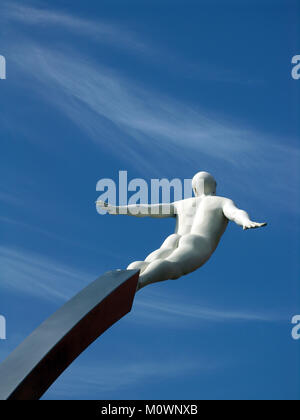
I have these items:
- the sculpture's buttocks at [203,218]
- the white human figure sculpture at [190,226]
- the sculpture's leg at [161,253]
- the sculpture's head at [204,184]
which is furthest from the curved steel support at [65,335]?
the sculpture's head at [204,184]

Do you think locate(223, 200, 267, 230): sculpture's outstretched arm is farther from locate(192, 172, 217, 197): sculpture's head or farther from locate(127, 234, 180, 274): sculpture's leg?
locate(127, 234, 180, 274): sculpture's leg

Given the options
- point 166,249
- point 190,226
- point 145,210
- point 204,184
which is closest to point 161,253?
point 166,249

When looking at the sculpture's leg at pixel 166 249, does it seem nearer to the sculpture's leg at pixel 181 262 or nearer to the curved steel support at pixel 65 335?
the sculpture's leg at pixel 181 262

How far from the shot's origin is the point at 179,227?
1226 centimetres

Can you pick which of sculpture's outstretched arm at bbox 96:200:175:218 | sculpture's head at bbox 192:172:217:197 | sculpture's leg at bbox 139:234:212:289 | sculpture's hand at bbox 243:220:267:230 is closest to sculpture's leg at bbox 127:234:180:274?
sculpture's leg at bbox 139:234:212:289

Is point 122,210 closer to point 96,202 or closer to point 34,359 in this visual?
point 96,202

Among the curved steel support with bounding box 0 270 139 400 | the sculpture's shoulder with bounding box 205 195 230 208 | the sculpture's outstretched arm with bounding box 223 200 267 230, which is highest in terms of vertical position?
the sculpture's shoulder with bounding box 205 195 230 208

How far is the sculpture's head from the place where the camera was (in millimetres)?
12516

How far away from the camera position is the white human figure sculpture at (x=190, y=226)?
35.7 ft

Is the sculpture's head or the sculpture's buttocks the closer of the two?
the sculpture's buttocks

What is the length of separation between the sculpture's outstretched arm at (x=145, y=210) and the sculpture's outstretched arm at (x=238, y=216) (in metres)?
1.23

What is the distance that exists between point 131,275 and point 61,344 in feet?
5.84

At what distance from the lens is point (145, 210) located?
12.7 meters
